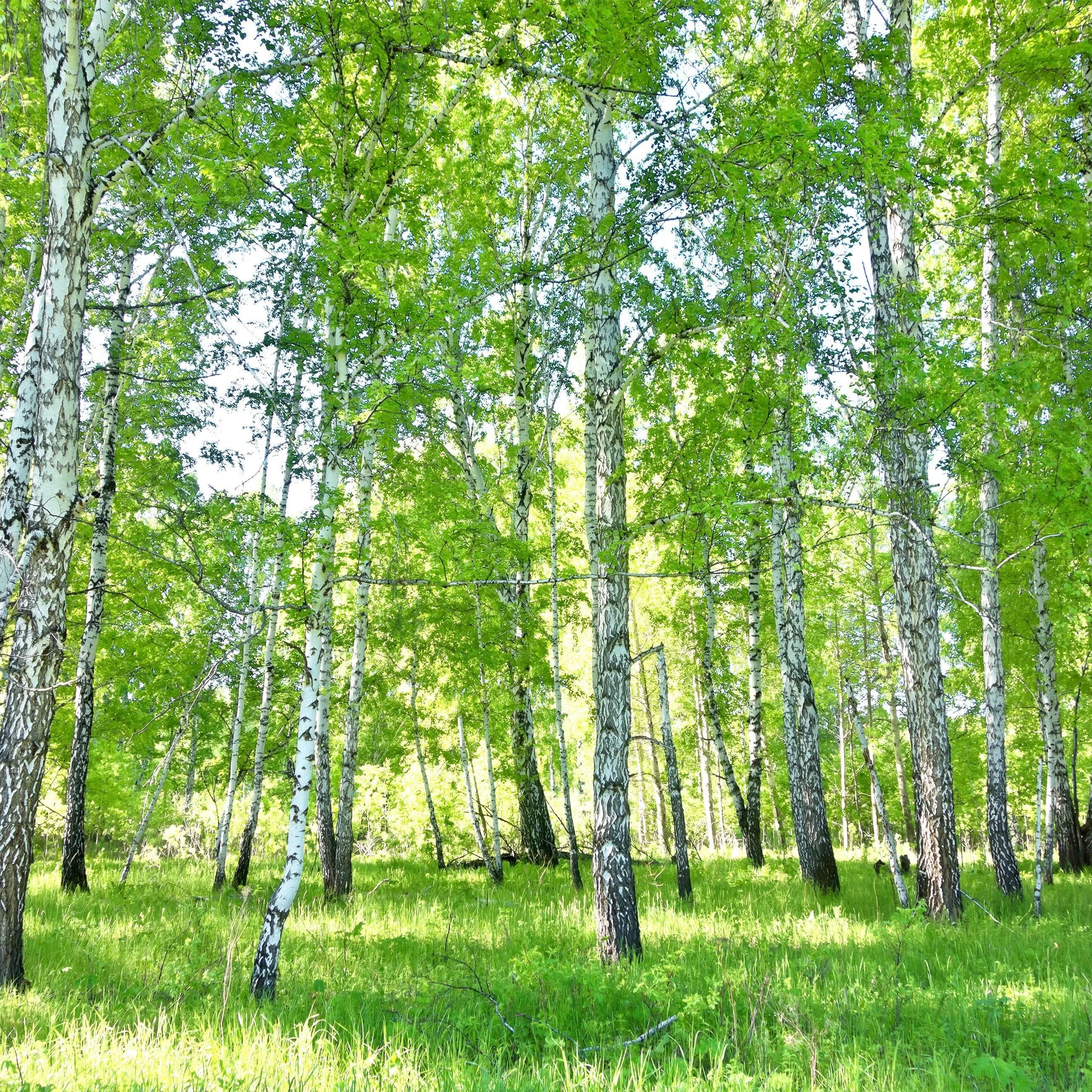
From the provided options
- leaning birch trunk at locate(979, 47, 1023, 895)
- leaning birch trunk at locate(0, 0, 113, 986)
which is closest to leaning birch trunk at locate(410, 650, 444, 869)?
leaning birch trunk at locate(0, 0, 113, 986)

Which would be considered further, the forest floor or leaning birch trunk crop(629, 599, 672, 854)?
leaning birch trunk crop(629, 599, 672, 854)

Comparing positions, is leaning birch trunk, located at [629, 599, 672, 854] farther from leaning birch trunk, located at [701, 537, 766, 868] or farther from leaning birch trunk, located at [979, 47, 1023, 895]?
leaning birch trunk, located at [979, 47, 1023, 895]

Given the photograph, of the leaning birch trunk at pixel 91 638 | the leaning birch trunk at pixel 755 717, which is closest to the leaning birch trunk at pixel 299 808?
the leaning birch trunk at pixel 91 638

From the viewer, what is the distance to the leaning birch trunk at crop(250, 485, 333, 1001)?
5320mm

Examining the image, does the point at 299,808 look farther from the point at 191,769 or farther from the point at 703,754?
the point at 703,754

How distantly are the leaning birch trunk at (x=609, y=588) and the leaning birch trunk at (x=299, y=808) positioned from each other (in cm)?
239

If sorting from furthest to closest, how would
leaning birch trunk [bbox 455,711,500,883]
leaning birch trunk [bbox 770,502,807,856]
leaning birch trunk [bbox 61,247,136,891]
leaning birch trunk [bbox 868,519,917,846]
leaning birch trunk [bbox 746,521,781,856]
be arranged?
leaning birch trunk [bbox 868,519,917,846], leaning birch trunk [bbox 746,521,781,856], leaning birch trunk [bbox 455,711,500,883], leaning birch trunk [bbox 770,502,807,856], leaning birch trunk [bbox 61,247,136,891]

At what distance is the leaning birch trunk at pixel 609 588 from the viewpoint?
6.30 m

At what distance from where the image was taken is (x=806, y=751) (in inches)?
402

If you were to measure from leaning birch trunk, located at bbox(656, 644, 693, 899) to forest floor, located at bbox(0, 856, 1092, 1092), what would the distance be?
0.51m

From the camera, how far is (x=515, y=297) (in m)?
9.74

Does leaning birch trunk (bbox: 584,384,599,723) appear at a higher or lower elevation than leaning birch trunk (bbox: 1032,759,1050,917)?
higher

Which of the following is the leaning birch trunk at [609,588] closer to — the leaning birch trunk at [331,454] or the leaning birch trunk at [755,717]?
the leaning birch trunk at [331,454]

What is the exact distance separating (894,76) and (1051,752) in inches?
386
